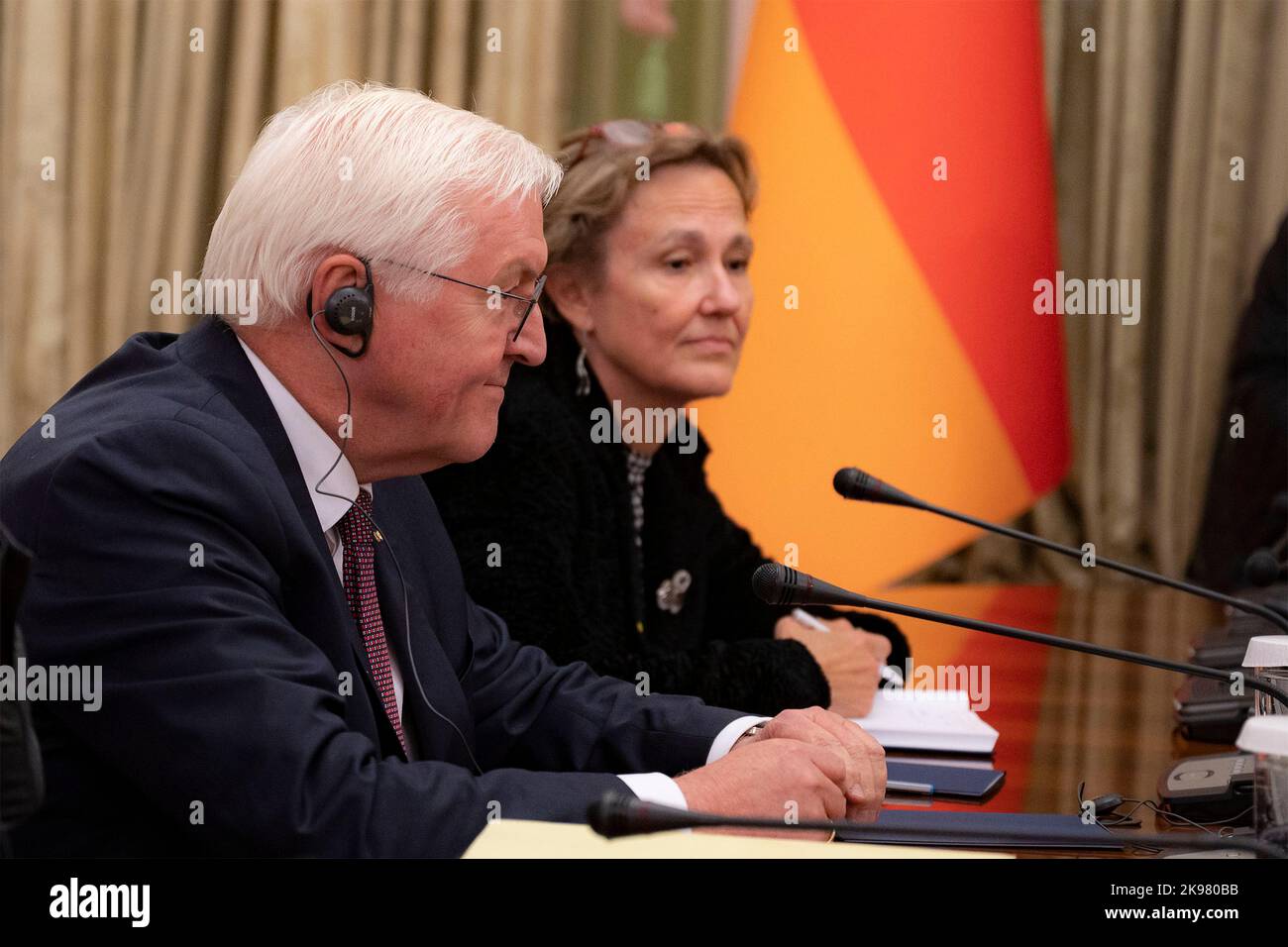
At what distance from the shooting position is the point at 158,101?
3.45 metres

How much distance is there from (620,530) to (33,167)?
2.05 metres

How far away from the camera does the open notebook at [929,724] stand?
163 cm

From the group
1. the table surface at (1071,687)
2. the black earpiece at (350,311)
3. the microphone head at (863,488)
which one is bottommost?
the table surface at (1071,687)

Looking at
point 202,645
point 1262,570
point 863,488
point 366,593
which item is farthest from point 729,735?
point 1262,570

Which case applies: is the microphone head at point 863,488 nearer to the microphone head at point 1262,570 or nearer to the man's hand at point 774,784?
the man's hand at point 774,784

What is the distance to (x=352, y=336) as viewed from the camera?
135cm

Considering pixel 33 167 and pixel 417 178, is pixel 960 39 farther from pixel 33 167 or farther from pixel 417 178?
pixel 417 178

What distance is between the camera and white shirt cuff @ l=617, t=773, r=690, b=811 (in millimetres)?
1255

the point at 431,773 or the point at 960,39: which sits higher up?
the point at 960,39

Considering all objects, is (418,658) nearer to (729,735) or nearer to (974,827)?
(729,735)

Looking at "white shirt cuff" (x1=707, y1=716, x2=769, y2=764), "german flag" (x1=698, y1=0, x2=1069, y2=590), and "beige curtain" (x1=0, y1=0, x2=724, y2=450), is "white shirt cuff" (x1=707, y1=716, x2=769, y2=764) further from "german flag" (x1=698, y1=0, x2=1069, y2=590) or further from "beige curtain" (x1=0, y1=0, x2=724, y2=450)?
"beige curtain" (x1=0, y1=0, x2=724, y2=450)

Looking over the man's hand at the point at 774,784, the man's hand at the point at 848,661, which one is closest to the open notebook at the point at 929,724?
the man's hand at the point at 848,661

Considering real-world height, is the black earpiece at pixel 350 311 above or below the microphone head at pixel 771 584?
above
